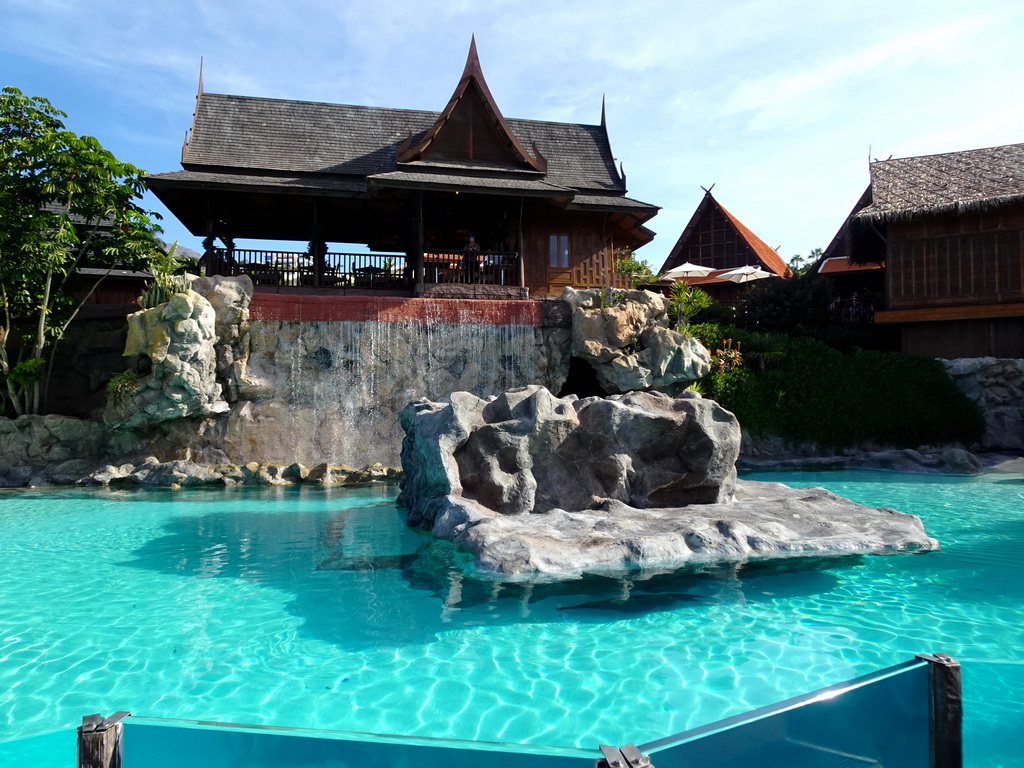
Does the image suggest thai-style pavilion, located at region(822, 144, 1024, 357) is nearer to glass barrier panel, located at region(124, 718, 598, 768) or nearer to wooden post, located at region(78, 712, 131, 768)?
glass barrier panel, located at region(124, 718, 598, 768)

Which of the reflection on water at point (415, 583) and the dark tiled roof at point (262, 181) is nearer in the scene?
the reflection on water at point (415, 583)

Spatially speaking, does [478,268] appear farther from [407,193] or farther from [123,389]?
[123,389]

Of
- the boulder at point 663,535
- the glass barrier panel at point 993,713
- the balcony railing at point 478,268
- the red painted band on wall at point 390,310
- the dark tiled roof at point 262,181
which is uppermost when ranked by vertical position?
the dark tiled roof at point 262,181

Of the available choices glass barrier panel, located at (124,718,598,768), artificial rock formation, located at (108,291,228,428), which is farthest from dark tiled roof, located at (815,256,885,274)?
glass barrier panel, located at (124,718,598,768)

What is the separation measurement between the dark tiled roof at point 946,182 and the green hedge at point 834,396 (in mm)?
4722

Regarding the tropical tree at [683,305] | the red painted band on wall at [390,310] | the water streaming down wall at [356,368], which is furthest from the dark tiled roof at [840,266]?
→ the water streaming down wall at [356,368]

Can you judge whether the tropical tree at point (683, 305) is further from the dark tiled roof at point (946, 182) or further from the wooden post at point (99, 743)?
the wooden post at point (99, 743)

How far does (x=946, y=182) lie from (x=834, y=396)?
8318 mm

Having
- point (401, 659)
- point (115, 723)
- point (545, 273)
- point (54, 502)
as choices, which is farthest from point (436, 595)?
point (545, 273)

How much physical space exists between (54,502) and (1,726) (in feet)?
26.2

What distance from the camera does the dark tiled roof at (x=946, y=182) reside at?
18750 millimetres

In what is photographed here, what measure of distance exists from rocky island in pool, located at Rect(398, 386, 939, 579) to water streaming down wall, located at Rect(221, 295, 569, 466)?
466cm

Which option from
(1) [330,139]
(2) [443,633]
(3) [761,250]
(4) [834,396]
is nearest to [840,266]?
(3) [761,250]

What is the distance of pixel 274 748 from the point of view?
2111mm
